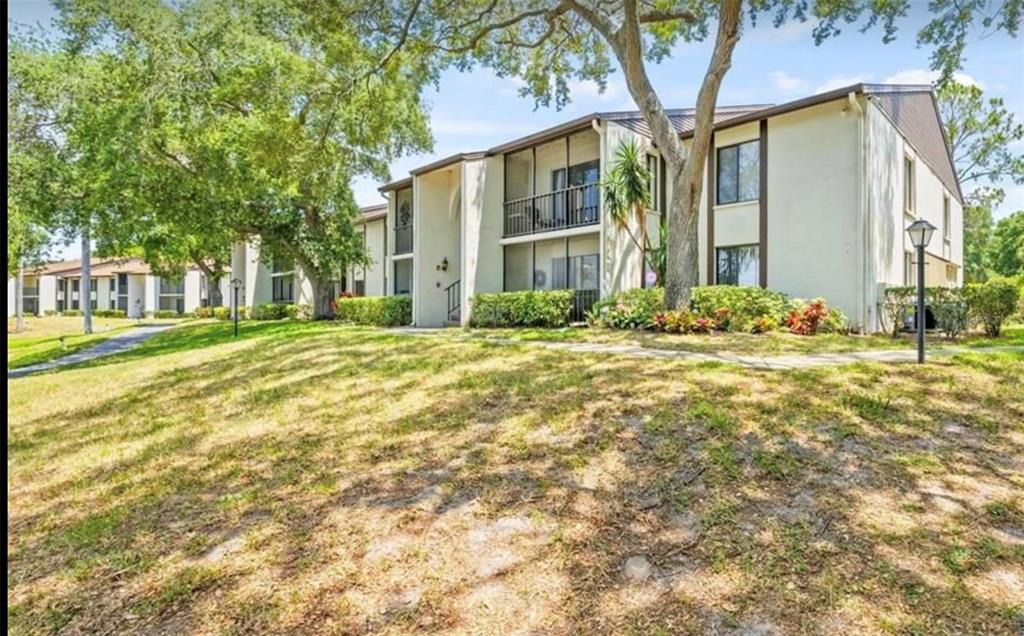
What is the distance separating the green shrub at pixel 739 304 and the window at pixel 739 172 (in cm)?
360

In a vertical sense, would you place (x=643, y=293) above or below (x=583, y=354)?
above

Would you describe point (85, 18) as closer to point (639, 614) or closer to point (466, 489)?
point (466, 489)

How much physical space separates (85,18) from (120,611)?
20.9m

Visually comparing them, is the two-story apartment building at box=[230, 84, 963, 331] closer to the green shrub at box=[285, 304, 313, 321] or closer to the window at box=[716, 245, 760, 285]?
the window at box=[716, 245, 760, 285]

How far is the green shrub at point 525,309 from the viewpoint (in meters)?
15.9

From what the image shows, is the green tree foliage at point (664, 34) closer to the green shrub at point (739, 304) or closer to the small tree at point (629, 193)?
the green shrub at point (739, 304)

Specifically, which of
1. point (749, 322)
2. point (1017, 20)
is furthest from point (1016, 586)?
point (1017, 20)

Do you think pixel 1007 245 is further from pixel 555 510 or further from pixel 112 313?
pixel 112 313

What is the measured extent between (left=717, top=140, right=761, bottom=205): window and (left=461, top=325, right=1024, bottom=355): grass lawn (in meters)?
4.96

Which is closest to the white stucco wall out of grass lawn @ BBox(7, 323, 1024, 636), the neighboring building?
grass lawn @ BBox(7, 323, 1024, 636)

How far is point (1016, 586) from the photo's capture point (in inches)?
123

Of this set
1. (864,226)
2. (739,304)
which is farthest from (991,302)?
(739,304)

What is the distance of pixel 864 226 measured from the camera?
520 inches

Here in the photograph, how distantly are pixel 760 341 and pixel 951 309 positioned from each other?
421 centimetres
